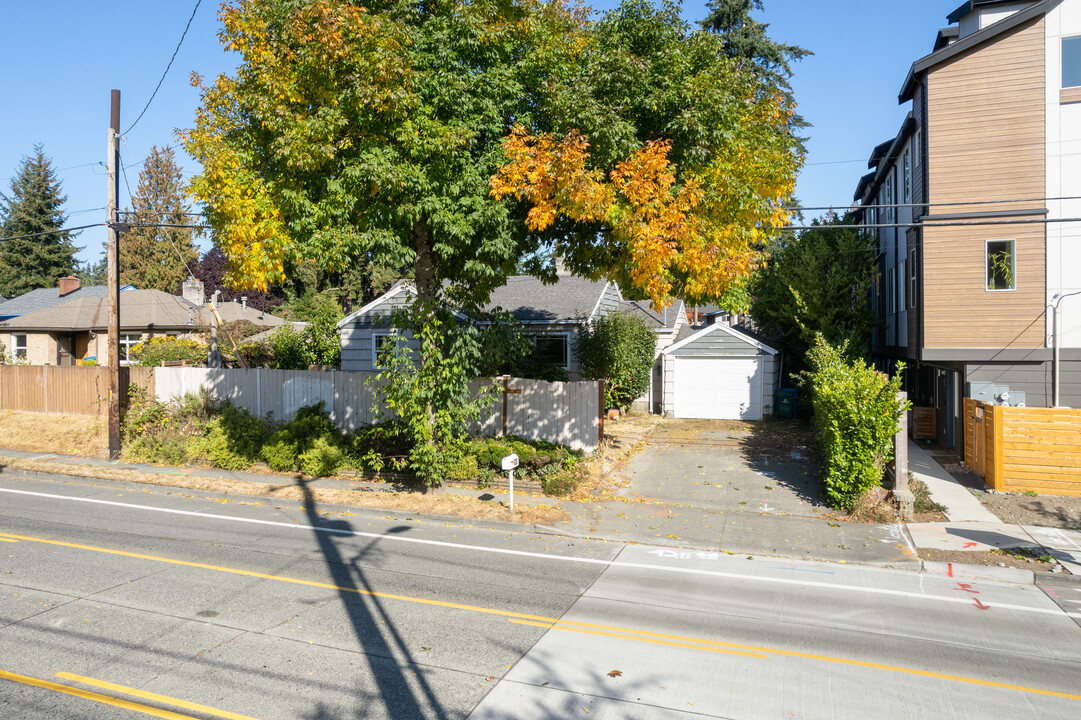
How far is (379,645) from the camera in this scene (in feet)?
22.4

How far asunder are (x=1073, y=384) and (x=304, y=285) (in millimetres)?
41905

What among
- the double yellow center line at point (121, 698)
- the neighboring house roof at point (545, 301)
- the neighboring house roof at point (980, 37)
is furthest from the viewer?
the neighboring house roof at point (545, 301)

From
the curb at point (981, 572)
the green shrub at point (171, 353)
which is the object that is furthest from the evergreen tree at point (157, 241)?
the curb at point (981, 572)

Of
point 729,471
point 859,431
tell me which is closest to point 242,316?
point 729,471

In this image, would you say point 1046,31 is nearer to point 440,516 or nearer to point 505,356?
point 505,356

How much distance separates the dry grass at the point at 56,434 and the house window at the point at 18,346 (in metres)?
11.5

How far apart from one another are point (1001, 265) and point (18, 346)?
3837 centimetres

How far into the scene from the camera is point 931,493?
13.2m

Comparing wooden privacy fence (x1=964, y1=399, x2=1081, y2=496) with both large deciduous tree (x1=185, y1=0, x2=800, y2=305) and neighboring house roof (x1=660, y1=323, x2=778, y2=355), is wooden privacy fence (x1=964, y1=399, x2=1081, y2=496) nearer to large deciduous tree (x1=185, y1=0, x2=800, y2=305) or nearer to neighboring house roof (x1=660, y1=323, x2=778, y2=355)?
large deciduous tree (x1=185, y1=0, x2=800, y2=305)

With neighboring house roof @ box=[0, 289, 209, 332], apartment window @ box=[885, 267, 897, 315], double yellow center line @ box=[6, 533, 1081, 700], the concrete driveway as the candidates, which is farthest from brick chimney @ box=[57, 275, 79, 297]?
apartment window @ box=[885, 267, 897, 315]

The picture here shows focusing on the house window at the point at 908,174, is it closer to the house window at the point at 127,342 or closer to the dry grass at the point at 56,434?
the dry grass at the point at 56,434

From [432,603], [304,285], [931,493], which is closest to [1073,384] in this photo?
[931,493]

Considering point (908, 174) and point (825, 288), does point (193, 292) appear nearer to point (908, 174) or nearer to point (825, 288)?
point (825, 288)

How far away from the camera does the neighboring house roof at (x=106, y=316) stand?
3048 cm
